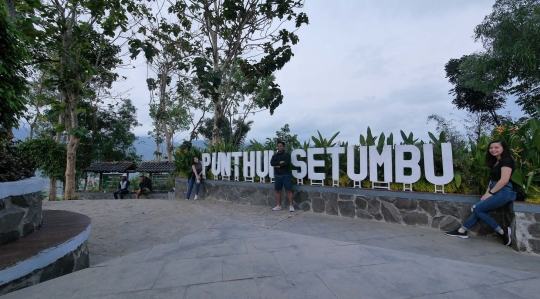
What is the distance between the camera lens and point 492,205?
4.12 metres

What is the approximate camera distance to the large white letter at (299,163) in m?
6.95

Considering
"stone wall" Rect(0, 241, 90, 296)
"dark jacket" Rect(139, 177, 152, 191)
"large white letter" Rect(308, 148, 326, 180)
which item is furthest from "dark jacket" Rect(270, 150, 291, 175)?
"dark jacket" Rect(139, 177, 152, 191)

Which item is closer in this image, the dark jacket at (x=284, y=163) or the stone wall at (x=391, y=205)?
the stone wall at (x=391, y=205)

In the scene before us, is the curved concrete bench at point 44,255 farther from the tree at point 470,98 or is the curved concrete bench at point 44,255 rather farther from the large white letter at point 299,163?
the tree at point 470,98

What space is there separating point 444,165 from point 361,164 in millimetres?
1576

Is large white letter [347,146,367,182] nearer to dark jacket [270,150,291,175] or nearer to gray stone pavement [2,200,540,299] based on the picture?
gray stone pavement [2,200,540,299]

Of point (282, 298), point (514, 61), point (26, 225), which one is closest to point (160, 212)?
point (26, 225)

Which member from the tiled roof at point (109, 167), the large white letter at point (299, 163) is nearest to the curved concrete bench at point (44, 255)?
the large white letter at point (299, 163)

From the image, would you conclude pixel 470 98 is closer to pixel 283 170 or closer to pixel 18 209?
pixel 283 170

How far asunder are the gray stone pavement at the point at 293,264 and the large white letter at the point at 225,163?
3.92 meters

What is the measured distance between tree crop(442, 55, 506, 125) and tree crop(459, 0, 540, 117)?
15.1 feet

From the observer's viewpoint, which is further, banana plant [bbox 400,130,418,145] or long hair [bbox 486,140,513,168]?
banana plant [bbox 400,130,418,145]

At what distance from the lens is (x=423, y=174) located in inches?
212

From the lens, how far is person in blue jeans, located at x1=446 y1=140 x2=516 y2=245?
12.9 ft
